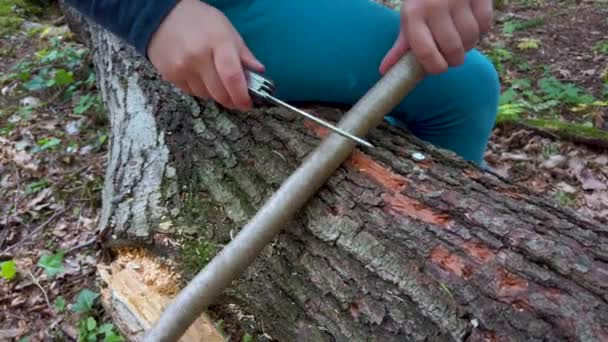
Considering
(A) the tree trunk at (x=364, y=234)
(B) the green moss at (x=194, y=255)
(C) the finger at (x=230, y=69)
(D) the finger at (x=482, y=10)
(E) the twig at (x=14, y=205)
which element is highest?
(D) the finger at (x=482, y=10)

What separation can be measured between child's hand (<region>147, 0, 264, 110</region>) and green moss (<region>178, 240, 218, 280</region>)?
51cm

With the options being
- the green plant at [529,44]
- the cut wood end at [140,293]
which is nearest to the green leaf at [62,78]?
the cut wood end at [140,293]

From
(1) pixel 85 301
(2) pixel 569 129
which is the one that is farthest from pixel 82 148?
(2) pixel 569 129

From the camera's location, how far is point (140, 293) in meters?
1.62

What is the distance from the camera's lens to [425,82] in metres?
1.66

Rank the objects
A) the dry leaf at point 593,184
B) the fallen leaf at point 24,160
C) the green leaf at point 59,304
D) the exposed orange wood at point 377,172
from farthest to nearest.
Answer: the fallen leaf at point 24,160 < the dry leaf at point 593,184 < the green leaf at point 59,304 < the exposed orange wood at point 377,172

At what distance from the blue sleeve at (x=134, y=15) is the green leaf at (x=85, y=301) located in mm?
1327

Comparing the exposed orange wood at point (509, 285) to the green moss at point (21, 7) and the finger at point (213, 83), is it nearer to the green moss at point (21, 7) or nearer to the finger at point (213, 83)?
the finger at point (213, 83)

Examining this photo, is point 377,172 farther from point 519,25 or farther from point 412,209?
point 519,25

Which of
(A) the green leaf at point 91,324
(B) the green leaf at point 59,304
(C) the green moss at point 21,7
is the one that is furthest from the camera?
(C) the green moss at point 21,7

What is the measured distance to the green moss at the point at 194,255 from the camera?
158cm

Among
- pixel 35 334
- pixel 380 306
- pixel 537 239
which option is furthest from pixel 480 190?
pixel 35 334

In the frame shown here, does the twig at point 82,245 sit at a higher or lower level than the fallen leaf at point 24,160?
higher

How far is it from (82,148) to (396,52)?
2.54 metres
